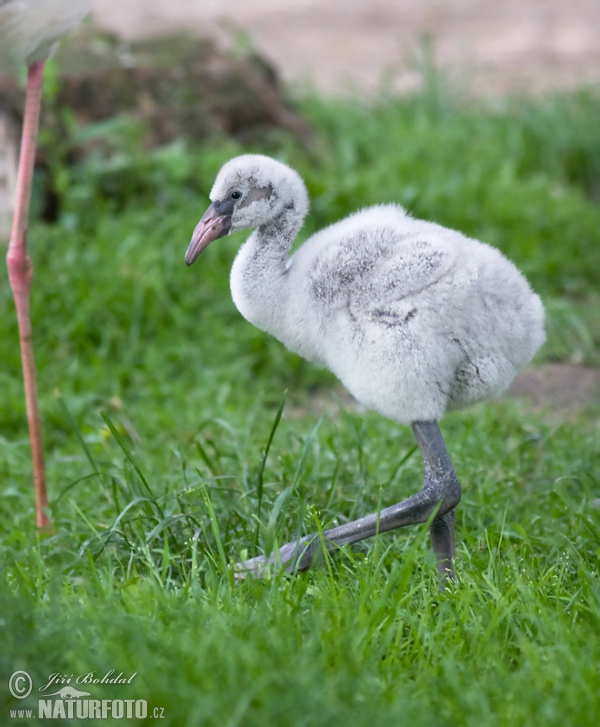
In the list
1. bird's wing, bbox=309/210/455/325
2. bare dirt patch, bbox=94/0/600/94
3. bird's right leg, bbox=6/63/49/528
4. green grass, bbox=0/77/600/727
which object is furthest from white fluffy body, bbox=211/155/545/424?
bare dirt patch, bbox=94/0/600/94

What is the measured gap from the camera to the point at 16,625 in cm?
236

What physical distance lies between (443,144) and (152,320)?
10.5 feet

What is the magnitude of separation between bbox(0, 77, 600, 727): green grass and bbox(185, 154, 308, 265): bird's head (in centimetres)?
75

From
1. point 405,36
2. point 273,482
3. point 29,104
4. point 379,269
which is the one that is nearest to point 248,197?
point 379,269

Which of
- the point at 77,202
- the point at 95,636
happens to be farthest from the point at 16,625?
the point at 77,202

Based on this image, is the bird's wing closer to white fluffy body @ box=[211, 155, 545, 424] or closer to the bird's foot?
white fluffy body @ box=[211, 155, 545, 424]

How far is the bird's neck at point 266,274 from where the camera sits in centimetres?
309

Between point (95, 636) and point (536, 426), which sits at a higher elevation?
point (95, 636)

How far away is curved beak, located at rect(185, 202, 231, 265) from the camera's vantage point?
3.16 m

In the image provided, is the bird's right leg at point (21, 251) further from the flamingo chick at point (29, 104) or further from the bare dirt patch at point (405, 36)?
the bare dirt patch at point (405, 36)

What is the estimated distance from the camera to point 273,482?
3.57 meters

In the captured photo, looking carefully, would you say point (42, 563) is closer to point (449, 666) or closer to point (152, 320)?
point (449, 666)

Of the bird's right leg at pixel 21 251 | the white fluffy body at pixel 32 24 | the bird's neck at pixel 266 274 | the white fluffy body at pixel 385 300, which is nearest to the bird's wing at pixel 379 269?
the white fluffy body at pixel 385 300

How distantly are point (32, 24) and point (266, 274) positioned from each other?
55.0 inches
